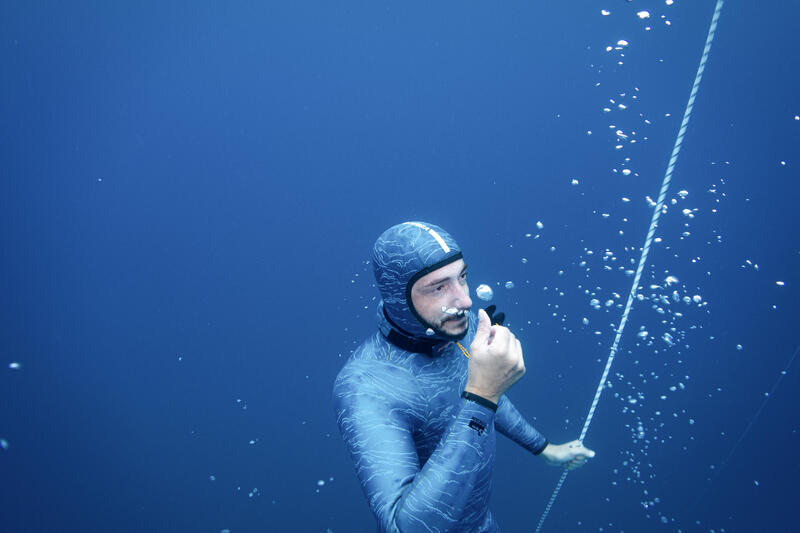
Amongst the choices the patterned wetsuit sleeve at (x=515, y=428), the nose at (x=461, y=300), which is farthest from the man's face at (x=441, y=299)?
the patterned wetsuit sleeve at (x=515, y=428)

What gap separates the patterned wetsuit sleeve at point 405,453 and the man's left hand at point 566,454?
80cm

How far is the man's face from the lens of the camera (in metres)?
1.57

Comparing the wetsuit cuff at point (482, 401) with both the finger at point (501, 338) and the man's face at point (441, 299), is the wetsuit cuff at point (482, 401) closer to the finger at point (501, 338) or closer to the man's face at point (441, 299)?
the finger at point (501, 338)

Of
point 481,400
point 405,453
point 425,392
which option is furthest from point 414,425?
point 481,400

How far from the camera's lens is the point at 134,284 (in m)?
3.24

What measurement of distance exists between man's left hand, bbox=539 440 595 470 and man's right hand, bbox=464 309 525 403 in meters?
1.21

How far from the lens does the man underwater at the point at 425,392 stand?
121 centimetres

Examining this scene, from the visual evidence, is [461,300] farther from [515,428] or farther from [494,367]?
[515,428]

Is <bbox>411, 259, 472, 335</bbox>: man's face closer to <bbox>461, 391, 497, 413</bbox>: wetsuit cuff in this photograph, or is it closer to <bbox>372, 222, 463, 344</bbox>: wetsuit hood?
<bbox>372, 222, 463, 344</bbox>: wetsuit hood

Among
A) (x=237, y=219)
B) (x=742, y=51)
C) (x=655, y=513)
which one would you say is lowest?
(x=655, y=513)

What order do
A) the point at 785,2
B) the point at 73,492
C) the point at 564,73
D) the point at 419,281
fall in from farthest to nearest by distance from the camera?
the point at 73,492, the point at 564,73, the point at 785,2, the point at 419,281

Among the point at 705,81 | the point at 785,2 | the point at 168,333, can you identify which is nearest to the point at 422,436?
the point at 168,333

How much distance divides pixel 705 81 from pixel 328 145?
2.59 meters

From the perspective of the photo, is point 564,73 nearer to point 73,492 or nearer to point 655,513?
point 655,513
